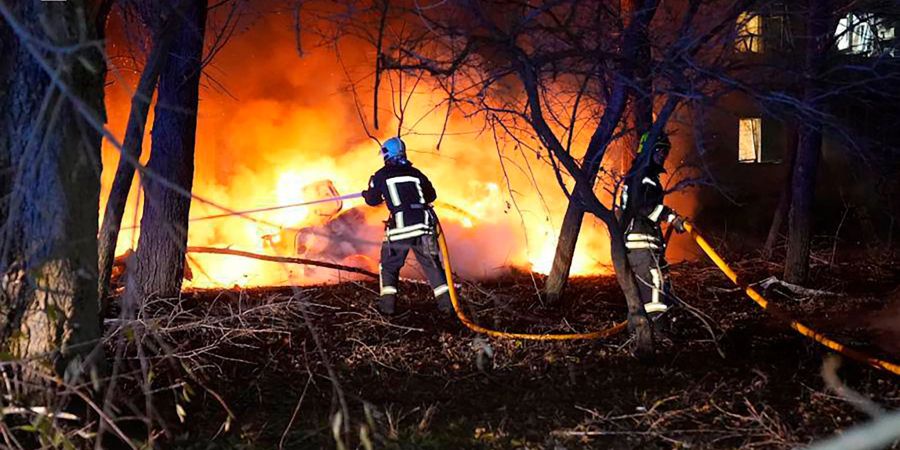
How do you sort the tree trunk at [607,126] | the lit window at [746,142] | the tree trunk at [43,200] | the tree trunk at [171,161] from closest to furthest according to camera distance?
the tree trunk at [43,200] < the tree trunk at [607,126] < the tree trunk at [171,161] < the lit window at [746,142]

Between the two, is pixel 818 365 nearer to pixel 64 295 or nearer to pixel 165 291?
pixel 64 295

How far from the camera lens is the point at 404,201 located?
7773 mm

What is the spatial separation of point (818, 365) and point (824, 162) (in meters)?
10.3

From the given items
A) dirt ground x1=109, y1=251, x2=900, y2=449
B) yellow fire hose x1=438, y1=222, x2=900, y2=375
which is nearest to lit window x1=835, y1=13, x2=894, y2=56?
yellow fire hose x1=438, y1=222, x2=900, y2=375

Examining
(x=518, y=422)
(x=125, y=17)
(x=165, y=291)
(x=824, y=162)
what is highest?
(x=125, y=17)

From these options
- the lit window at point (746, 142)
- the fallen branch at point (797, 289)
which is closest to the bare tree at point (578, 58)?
the fallen branch at point (797, 289)

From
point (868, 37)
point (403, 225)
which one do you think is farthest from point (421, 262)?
point (868, 37)

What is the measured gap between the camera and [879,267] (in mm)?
11445

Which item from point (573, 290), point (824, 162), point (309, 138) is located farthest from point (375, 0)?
point (824, 162)

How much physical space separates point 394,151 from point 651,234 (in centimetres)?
259

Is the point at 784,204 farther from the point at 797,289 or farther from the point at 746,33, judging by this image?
the point at 746,33

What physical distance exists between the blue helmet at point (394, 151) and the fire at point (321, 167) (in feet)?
10.9

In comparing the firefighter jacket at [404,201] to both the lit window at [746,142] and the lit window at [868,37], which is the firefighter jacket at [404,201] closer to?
the lit window at [868,37]

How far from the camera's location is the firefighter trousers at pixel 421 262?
7.68 m
